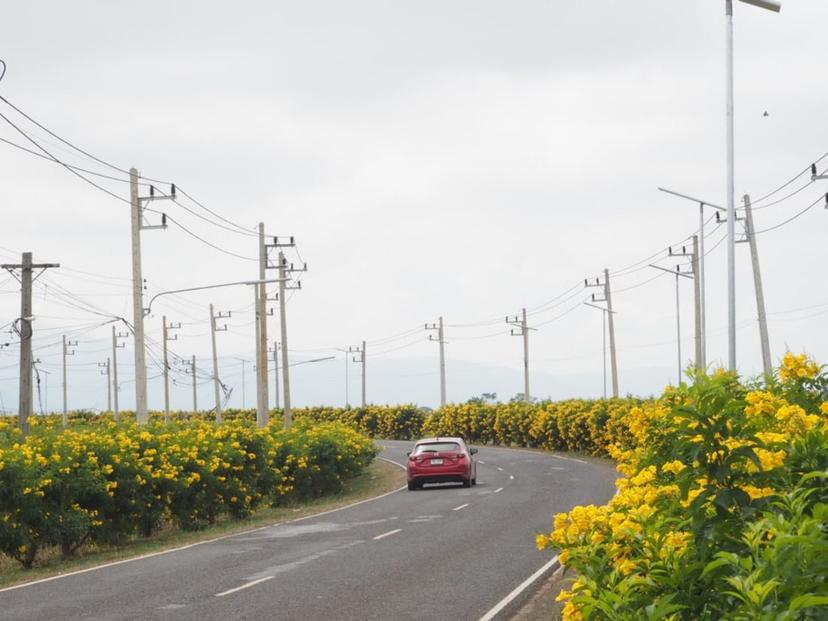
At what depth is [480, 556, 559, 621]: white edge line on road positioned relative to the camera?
12.4 metres

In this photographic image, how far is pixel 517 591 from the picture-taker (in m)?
14.0

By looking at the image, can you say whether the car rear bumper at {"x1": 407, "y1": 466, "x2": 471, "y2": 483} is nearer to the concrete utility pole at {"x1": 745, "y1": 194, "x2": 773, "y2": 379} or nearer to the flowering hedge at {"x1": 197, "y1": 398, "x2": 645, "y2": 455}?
the flowering hedge at {"x1": 197, "y1": 398, "x2": 645, "y2": 455}

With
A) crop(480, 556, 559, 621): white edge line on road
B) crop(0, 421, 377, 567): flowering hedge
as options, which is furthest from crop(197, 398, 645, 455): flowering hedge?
crop(480, 556, 559, 621): white edge line on road

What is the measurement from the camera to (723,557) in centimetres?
455

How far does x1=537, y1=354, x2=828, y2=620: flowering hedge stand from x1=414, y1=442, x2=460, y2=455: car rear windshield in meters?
27.5

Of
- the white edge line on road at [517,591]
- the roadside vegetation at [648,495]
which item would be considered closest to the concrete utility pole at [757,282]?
the roadside vegetation at [648,495]

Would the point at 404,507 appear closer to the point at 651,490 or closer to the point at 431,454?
the point at 431,454

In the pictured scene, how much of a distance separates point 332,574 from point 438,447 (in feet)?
63.6

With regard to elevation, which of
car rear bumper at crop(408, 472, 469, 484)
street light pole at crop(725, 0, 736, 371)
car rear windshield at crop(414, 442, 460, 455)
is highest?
street light pole at crop(725, 0, 736, 371)

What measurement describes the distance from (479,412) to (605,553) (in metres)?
64.3

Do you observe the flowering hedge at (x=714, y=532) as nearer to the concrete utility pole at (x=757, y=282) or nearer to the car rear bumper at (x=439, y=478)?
the car rear bumper at (x=439, y=478)

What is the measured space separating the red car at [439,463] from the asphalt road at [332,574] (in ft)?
24.4

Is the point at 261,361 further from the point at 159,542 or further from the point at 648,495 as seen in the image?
the point at 648,495

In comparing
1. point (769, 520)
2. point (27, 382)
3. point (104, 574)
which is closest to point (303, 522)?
point (104, 574)
